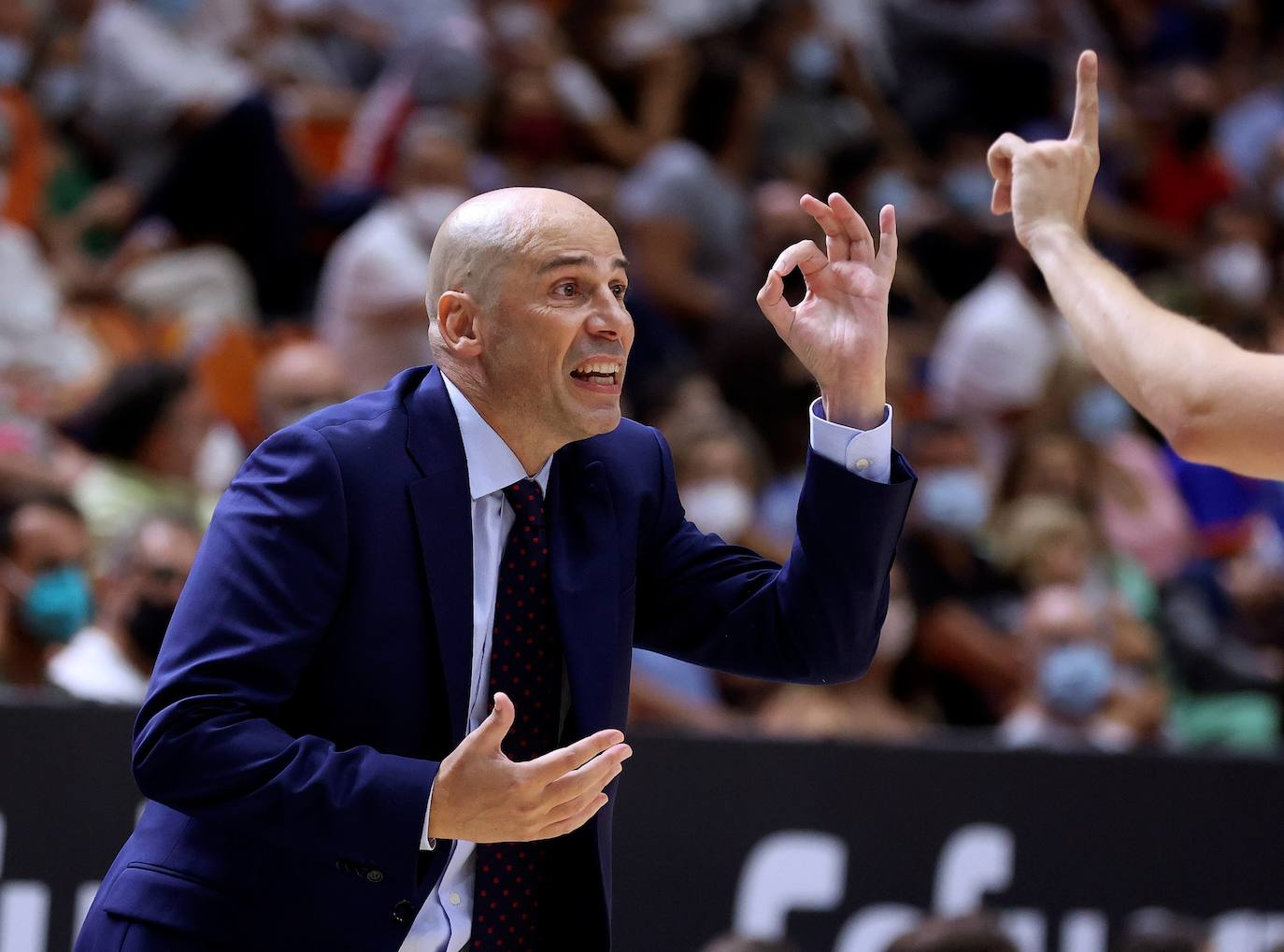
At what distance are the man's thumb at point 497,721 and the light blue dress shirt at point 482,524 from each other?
12.7 inches

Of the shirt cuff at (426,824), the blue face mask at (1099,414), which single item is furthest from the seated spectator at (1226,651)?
the shirt cuff at (426,824)

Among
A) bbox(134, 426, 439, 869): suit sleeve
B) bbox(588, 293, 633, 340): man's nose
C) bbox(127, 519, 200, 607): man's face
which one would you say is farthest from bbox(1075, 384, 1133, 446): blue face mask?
bbox(134, 426, 439, 869): suit sleeve

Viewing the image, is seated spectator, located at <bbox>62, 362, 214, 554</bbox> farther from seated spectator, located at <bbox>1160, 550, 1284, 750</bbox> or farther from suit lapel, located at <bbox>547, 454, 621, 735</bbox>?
seated spectator, located at <bbox>1160, 550, 1284, 750</bbox>

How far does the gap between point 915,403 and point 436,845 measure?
19.6 ft

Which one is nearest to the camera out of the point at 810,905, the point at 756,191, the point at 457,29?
the point at 810,905

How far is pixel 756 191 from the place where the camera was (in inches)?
363

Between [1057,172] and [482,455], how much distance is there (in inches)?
38.5

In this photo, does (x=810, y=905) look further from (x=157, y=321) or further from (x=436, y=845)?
(x=157, y=321)

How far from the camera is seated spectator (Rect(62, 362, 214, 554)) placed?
5.90m

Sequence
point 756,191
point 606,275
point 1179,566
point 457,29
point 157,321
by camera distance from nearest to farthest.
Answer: point 606,275 < point 157,321 < point 1179,566 < point 457,29 < point 756,191

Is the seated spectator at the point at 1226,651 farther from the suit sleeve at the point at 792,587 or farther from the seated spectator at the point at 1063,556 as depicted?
the suit sleeve at the point at 792,587

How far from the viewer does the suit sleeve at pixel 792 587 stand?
2.88 m

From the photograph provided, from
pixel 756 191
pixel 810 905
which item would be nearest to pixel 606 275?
pixel 810 905

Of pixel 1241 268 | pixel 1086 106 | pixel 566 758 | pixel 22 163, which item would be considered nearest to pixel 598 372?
pixel 566 758
